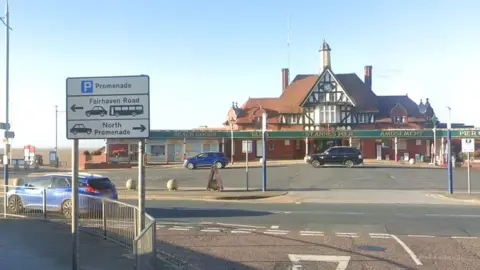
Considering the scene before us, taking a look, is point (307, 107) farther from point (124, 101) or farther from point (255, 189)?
point (124, 101)

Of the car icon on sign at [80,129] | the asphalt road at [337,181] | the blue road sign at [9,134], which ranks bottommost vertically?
the asphalt road at [337,181]

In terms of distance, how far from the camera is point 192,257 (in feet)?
33.4

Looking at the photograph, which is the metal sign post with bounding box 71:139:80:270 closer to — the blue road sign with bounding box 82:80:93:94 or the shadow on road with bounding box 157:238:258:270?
the blue road sign with bounding box 82:80:93:94

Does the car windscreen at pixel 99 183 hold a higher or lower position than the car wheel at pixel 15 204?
higher

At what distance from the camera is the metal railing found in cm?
785

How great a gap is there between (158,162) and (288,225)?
143ft

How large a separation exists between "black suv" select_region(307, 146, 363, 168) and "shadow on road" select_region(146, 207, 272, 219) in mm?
27859

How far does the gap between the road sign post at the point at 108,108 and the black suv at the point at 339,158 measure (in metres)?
38.8

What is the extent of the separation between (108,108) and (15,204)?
1053 centimetres

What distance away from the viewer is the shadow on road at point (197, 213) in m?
17.0

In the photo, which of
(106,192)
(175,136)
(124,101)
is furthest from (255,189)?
(175,136)

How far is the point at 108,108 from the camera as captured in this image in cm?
745

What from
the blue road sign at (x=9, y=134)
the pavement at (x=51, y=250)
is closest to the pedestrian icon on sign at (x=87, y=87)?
the pavement at (x=51, y=250)

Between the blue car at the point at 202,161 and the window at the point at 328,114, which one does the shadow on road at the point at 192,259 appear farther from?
the window at the point at 328,114
